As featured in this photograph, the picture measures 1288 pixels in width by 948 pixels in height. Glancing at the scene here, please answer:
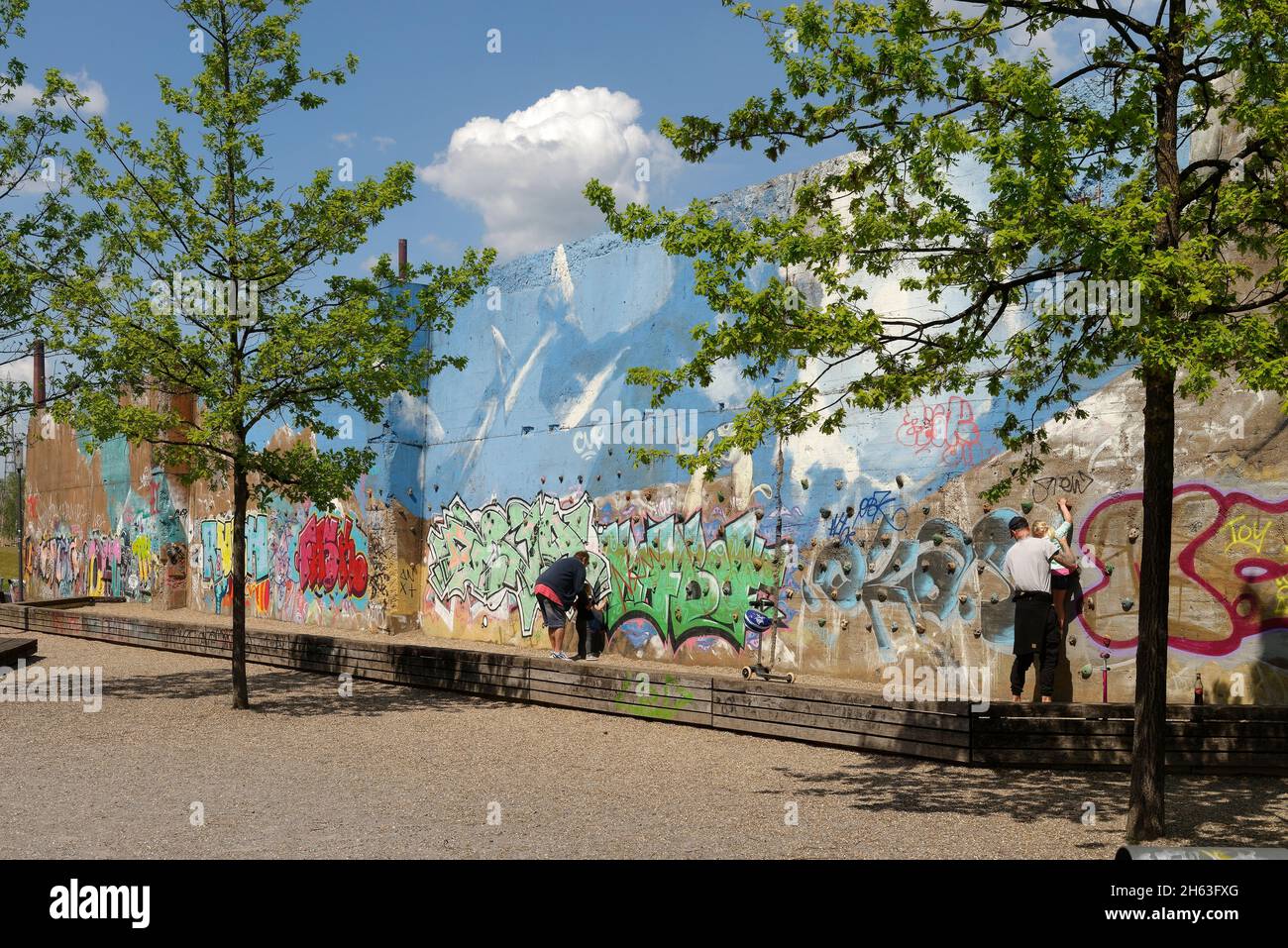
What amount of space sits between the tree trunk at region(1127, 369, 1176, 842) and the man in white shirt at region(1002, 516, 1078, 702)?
3.81 meters

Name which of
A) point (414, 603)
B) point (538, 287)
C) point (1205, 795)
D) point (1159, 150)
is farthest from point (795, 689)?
point (414, 603)

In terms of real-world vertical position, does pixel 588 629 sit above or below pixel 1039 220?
below

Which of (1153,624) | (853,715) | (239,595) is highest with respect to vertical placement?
(1153,624)

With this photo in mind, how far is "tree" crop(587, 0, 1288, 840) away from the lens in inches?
240

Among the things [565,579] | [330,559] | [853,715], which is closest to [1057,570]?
[853,715]

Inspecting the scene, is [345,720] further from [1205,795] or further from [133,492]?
[133,492]

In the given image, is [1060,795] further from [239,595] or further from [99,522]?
[99,522]

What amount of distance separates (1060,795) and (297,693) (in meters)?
9.39

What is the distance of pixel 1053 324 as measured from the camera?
727 cm

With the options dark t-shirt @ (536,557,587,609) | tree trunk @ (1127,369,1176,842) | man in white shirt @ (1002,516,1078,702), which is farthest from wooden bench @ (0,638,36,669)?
tree trunk @ (1127,369,1176,842)

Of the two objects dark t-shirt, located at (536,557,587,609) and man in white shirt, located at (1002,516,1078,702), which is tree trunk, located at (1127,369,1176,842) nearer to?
man in white shirt, located at (1002,516,1078,702)

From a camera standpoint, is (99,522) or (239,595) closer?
(239,595)

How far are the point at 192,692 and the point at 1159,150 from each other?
40.4 feet

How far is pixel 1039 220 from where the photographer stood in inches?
246
